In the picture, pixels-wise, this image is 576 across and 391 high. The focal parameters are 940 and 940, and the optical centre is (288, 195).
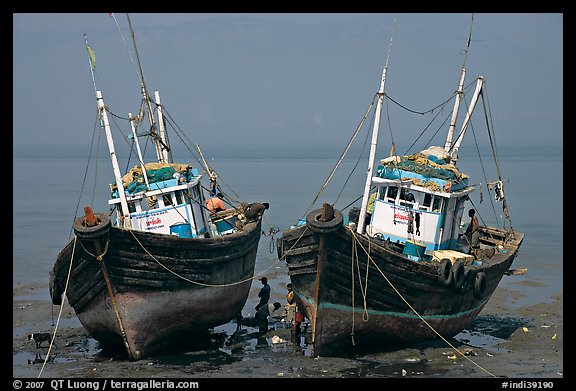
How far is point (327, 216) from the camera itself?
21.6 metres

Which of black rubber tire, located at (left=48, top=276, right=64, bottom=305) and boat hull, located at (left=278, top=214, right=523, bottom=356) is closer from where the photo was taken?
boat hull, located at (left=278, top=214, right=523, bottom=356)

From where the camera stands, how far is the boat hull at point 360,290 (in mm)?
22156

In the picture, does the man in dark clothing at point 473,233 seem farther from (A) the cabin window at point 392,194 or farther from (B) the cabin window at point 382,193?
(B) the cabin window at point 382,193

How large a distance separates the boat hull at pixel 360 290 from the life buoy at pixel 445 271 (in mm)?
49

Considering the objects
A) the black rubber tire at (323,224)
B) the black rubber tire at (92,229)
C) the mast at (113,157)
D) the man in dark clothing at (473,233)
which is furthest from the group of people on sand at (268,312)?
the black rubber tire at (92,229)

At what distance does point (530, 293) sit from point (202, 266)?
521 inches

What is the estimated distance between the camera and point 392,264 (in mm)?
22406

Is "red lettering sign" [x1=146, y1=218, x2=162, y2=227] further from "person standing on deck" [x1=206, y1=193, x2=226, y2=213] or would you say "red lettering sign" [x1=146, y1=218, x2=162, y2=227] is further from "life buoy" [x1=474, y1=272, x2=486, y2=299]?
"life buoy" [x1=474, y1=272, x2=486, y2=299]

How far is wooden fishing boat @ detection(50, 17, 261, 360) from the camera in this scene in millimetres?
21891

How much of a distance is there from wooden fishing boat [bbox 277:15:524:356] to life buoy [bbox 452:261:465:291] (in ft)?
0.08

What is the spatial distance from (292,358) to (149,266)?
4056 millimetres

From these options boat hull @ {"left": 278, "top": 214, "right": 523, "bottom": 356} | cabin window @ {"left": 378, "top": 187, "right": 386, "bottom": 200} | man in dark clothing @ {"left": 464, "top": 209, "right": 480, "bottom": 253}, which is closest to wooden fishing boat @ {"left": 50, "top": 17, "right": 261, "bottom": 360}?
boat hull @ {"left": 278, "top": 214, "right": 523, "bottom": 356}

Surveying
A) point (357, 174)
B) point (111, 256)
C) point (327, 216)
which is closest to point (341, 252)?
point (327, 216)

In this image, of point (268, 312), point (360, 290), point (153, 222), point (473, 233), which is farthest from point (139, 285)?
point (473, 233)
